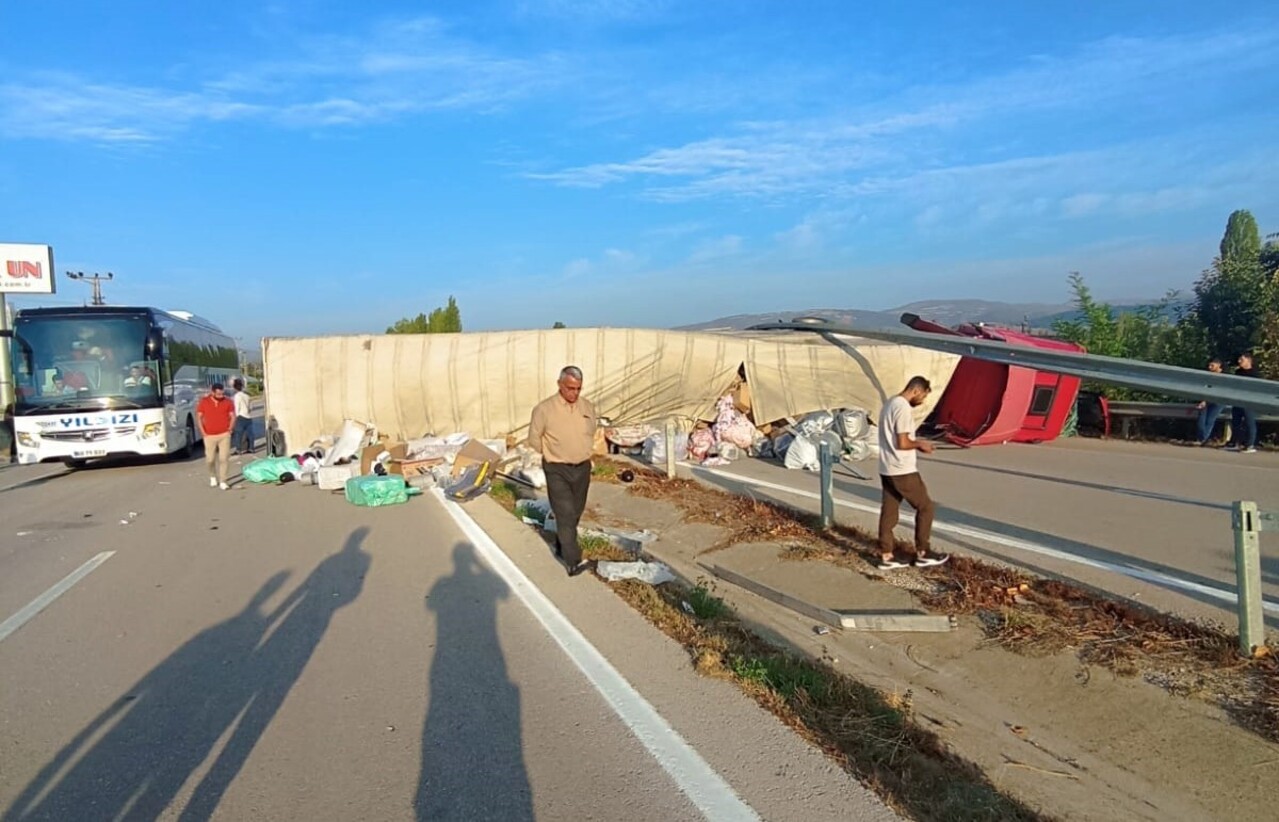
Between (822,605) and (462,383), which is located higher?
(462,383)

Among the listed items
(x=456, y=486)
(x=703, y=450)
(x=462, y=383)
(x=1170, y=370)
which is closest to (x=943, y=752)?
(x=1170, y=370)

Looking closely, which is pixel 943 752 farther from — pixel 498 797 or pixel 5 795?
pixel 5 795

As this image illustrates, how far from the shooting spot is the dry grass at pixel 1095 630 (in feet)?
15.1

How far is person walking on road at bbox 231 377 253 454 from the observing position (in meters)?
19.5

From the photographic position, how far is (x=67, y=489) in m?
15.1

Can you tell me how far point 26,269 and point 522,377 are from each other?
98.9ft

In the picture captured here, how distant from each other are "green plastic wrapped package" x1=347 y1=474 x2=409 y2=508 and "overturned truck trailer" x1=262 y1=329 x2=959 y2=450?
490 cm

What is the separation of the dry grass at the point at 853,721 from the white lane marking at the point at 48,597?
16.1 ft

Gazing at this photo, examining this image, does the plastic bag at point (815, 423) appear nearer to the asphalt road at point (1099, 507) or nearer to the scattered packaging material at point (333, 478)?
the asphalt road at point (1099, 507)

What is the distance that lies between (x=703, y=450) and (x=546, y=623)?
10.0 m

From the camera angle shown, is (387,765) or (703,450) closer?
(387,765)

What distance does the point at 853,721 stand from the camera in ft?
14.2

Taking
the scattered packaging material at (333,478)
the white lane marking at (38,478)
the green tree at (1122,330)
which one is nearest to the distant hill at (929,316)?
the green tree at (1122,330)

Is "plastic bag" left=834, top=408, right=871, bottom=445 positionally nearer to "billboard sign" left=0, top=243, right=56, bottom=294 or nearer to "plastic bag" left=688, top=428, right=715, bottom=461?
"plastic bag" left=688, top=428, right=715, bottom=461
